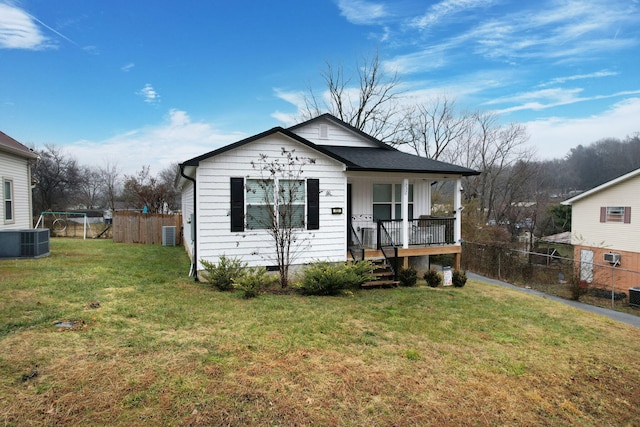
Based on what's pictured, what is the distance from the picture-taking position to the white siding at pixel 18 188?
11166 millimetres

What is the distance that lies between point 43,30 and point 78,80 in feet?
13.0

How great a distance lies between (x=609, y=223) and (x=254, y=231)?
20.7 m

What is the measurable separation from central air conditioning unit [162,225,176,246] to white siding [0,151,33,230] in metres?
5.04

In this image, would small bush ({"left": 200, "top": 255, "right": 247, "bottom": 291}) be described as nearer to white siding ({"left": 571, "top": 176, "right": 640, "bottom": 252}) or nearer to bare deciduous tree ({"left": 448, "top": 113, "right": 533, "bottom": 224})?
white siding ({"left": 571, "top": 176, "right": 640, "bottom": 252})

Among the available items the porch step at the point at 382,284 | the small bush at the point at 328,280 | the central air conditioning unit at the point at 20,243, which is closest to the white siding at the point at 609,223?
the porch step at the point at 382,284

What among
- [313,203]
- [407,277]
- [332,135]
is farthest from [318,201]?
[332,135]

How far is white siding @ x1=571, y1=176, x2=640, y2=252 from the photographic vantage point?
1758 centimetres

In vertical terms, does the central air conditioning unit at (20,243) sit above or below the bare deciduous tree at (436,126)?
below

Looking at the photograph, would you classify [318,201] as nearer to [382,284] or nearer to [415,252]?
[382,284]

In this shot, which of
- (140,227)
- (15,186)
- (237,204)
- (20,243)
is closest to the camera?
(237,204)

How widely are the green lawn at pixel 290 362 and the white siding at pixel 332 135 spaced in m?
6.87

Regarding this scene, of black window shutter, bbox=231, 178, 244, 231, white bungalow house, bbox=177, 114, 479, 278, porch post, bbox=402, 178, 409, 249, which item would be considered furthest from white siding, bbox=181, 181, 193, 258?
porch post, bbox=402, 178, 409, 249

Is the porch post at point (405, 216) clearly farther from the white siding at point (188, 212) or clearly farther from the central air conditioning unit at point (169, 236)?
the central air conditioning unit at point (169, 236)

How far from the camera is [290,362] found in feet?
12.2
